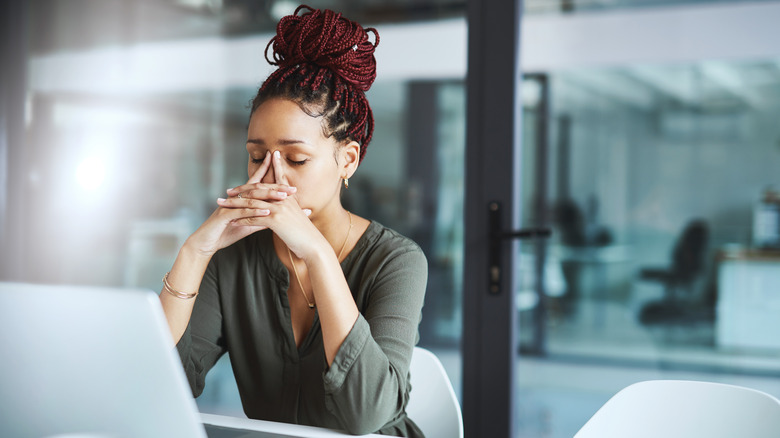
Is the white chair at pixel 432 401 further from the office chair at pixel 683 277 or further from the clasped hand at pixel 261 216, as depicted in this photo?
the office chair at pixel 683 277

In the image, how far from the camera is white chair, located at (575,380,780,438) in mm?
1249

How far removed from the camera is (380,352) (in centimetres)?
119

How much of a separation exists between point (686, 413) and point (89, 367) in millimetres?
1054

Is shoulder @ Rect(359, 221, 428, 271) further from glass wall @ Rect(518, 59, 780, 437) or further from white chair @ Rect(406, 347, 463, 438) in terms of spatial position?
glass wall @ Rect(518, 59, 780, 437)

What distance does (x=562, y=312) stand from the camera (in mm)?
2291

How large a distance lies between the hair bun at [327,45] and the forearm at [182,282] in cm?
46

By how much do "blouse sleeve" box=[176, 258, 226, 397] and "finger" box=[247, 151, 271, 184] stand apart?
260mm

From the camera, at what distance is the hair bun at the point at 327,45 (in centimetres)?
144

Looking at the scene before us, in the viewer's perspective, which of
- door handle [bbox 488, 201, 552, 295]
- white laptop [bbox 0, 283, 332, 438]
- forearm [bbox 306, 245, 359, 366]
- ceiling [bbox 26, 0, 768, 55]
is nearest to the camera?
white laptop [bbox 0, 283, 332, 438]

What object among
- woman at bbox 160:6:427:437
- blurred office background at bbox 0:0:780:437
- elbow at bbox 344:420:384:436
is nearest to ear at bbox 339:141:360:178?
woman at bbox 160:6:427:437

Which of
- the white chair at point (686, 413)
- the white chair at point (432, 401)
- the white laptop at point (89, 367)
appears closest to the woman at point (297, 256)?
the white chair at point (432, 401)

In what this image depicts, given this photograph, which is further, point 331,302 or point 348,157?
point 348,157

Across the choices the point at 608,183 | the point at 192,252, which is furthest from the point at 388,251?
the point at 608,183

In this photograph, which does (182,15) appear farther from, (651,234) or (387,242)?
(651,234)
